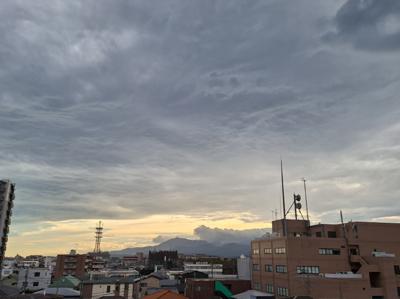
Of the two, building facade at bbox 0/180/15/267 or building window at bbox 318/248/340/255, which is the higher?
building facade at bbox 0/180/15/267

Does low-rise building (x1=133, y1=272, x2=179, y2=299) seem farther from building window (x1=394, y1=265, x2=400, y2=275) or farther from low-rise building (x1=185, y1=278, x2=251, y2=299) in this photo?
building window (x1=394, y1=265, x2=400, y2=275)

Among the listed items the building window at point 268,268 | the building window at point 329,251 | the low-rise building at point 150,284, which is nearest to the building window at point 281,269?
the building window at point 268,268

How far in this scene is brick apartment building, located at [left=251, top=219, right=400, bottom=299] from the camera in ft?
205

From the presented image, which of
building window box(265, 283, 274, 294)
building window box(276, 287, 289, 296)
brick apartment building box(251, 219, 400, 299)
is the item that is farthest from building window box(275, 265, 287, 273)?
building window box(265, 283, 274, 294)

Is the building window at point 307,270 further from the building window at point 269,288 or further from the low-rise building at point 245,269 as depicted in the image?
the low-rise building at point 245,269

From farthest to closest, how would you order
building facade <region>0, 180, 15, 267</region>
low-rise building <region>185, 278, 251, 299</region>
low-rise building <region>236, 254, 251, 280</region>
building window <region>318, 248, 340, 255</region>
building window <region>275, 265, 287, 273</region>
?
low-rise building <region>236, 254, 251, 280</region> < building facade <region>0, 180, 15, 267</region> < low-rise building <region>185, 278, 251, 299</region> < building window <region>318, 248, 340, 255</region> < building window <region>275, 265, 287, 273</region>

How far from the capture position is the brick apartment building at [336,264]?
62.5 meters

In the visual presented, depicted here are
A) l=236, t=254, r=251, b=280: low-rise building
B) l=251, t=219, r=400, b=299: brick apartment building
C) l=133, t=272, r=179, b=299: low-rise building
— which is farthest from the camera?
l=236, t=254, r=251, b=280: low-rise building

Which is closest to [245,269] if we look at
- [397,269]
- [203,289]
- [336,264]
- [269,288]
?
[269,288]

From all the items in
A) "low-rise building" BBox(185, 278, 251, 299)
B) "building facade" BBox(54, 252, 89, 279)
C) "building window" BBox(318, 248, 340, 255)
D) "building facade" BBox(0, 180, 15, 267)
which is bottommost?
"low-rise building" BBox(185, 278, 251, 299)

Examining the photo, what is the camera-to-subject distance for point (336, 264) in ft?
233

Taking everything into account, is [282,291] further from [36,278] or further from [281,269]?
[36,278]

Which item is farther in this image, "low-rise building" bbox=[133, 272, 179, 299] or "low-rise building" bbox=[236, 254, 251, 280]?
"low-rise building" bbox=[236, 254, 251, 280]

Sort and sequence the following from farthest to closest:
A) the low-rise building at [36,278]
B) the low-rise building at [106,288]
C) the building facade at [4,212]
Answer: the low-rise building at [36,278]
the building facade at [4,212]
the low-rise building at [106,288]
